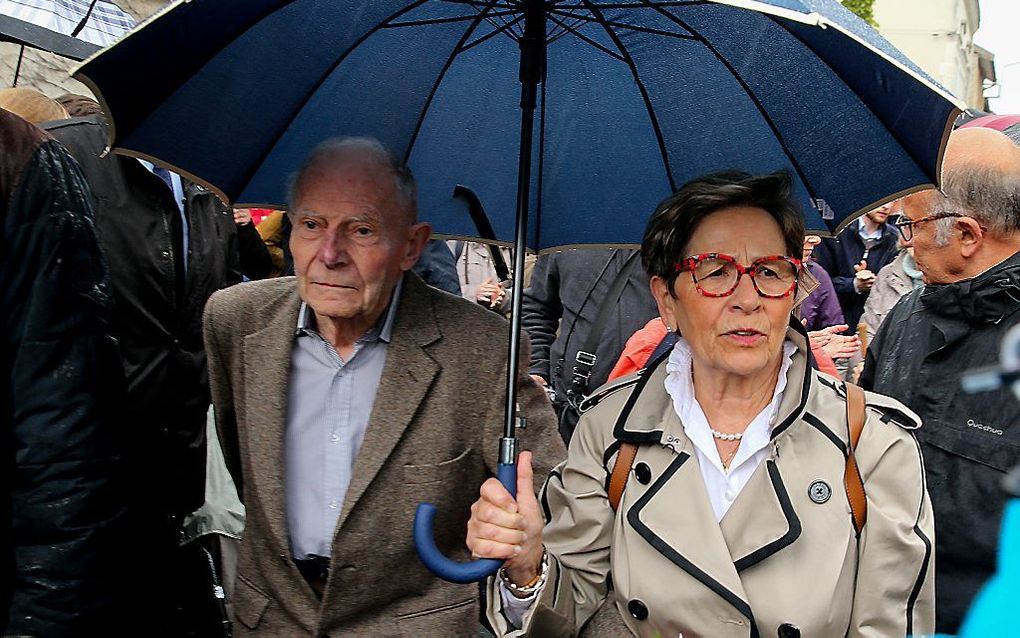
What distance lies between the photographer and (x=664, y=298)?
9.62 feet

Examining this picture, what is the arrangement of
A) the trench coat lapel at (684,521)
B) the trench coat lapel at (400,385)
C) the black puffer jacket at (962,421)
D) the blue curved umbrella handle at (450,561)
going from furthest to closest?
the black puffer jacket at (962,421) → the trench coat lapel at (400,385) → the trench coat lapel at (684,521) → the blue curved umbrella handle at (450,561)

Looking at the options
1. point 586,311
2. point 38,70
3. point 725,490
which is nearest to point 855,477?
point 725,490

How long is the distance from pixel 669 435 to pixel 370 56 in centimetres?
136

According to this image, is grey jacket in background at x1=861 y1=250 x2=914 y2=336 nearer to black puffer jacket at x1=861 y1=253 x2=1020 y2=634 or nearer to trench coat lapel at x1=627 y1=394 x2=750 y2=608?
black puffer jacket at x1=861 y1=253 x2=1020 y2=634

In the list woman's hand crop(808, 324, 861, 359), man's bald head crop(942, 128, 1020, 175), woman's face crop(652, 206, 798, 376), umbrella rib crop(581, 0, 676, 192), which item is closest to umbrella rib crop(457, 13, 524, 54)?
umbrella rib crop(581, 0, 676, 192)

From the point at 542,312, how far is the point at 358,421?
2613mm

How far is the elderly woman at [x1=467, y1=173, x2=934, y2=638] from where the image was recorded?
8.20ft

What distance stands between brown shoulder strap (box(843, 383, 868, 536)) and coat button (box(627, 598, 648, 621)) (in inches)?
21.2

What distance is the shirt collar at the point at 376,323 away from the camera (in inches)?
116

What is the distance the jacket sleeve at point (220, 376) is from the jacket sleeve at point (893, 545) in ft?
5.53

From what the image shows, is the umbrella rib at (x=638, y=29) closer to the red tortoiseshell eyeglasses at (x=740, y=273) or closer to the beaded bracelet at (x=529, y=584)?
the red tortoiseshell eyeglasses at (x=740, y=273)

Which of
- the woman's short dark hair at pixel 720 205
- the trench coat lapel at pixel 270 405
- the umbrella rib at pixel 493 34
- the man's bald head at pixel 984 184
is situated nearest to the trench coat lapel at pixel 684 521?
the woman's short dark hair at pixel 720 205

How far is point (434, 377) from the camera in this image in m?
2.90

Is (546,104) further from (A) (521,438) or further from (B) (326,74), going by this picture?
(A) (521,438)
